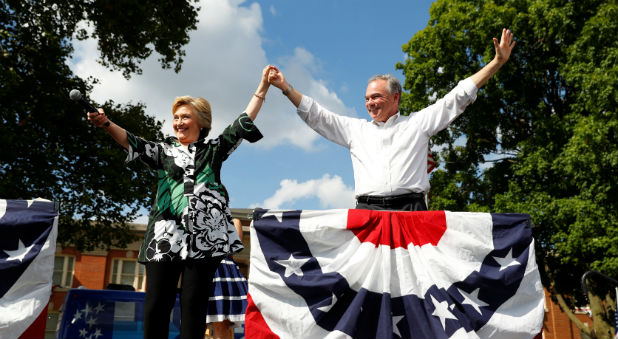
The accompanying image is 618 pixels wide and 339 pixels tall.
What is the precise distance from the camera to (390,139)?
3.98 meters

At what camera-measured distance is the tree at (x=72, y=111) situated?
45.0ft

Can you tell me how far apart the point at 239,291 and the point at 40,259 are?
1645 mm

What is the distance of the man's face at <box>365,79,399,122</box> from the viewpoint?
13.4ft

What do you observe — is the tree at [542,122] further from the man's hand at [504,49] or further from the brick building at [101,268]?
the brick building at [101,268]

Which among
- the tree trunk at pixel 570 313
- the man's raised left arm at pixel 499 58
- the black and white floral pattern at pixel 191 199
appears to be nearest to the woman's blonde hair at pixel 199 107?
the black and white floral pattern at pixel 191 199

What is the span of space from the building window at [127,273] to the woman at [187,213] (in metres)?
31.4

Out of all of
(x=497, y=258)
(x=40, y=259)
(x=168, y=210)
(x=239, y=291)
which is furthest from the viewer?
(x=239, y=291)

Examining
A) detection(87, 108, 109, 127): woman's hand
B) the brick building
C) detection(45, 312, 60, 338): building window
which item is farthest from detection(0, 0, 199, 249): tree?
the brick building

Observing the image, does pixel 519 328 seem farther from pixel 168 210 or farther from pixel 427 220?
pixel 168 210

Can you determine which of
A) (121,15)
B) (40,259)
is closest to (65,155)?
(121,15)

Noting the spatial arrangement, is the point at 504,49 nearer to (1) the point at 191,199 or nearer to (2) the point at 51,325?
(1) the point at 191,199

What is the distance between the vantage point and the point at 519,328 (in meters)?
3.20

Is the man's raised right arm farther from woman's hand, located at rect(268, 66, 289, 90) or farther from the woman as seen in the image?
the woman

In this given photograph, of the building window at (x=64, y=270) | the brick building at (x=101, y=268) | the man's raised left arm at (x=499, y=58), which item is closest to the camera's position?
the man's raised left arm at (x=499, y=58)
